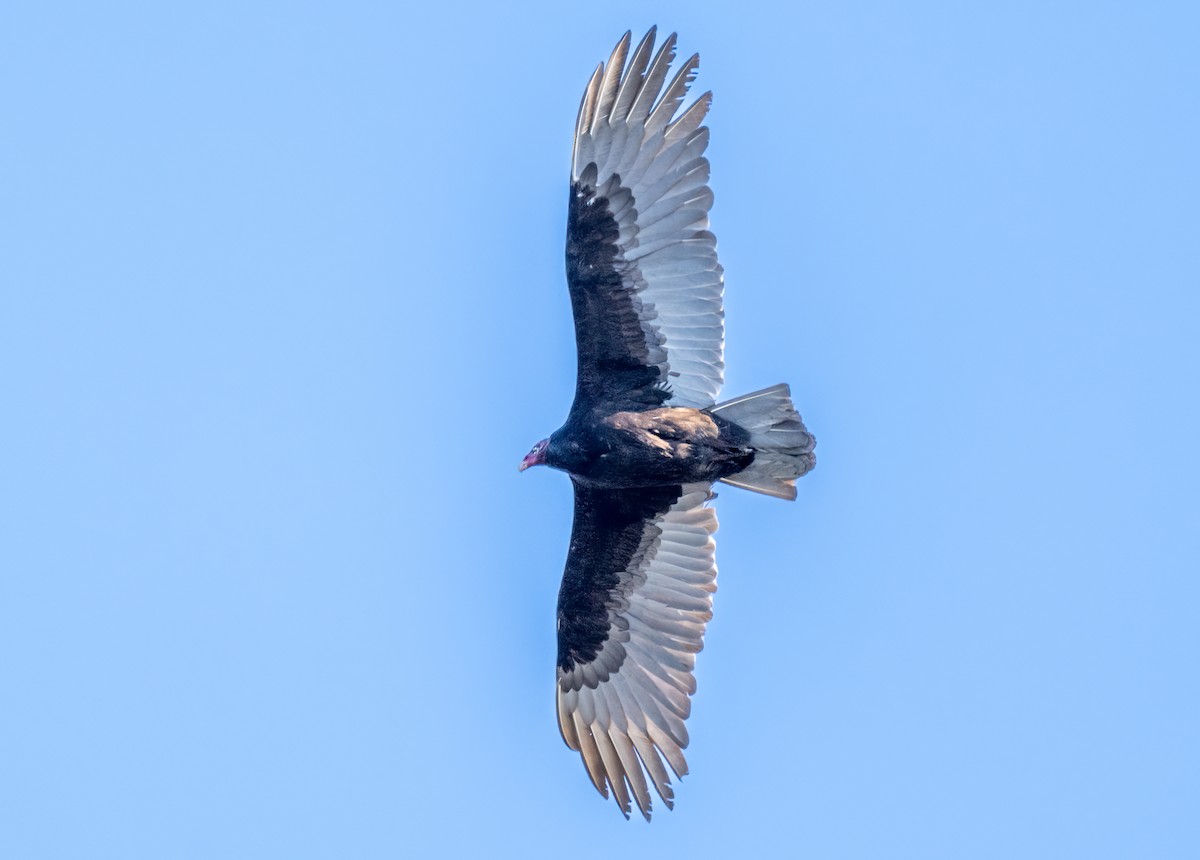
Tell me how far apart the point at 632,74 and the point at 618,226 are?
1073 millimetres

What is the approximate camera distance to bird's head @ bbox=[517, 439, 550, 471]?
13.3 metres

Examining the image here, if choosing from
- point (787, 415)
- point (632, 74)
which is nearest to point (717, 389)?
point (787, 415)

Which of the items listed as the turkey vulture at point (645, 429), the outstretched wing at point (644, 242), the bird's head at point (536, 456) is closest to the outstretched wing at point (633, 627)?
the turkey vulture at point (645, 429)

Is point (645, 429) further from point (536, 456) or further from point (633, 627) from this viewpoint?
point (633, 627)

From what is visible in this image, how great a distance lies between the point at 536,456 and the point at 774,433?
6.04ft

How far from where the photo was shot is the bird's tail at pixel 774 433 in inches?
497

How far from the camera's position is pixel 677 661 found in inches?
530

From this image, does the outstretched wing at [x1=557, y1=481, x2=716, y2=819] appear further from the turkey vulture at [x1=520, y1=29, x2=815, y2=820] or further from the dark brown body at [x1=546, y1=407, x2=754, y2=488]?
the dark brown body at [x1=546, y1=407, x2=754, y2=488]

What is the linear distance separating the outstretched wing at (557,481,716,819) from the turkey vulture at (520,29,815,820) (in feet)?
0.04

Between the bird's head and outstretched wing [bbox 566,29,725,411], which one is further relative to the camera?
the bird's head

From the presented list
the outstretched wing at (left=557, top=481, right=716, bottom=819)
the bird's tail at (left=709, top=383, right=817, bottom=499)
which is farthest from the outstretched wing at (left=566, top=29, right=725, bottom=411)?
the outstretched wing at (left=557, top=481, right=716, bottom=819)

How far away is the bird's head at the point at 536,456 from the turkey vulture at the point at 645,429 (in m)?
0.01

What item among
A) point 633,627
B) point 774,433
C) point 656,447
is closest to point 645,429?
point 656,447

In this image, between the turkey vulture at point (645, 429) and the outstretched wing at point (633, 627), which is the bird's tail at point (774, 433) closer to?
the turkey vulture at point (645, 429)
